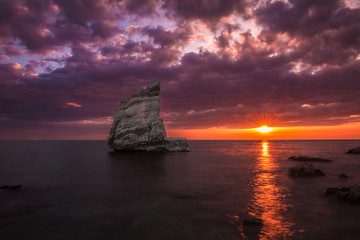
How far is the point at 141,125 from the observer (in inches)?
2124

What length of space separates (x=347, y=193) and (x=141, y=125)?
46.0m

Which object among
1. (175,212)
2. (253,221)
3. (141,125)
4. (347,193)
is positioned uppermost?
(141,125)

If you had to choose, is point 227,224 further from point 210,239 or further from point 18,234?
point 18,234

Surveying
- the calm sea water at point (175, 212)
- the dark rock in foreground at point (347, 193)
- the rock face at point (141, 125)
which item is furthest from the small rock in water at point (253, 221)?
the rock face at point (141, 125)

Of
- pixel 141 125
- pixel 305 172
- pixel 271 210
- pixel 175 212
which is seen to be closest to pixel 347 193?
pixel 271 210

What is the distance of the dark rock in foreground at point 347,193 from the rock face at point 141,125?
140ft

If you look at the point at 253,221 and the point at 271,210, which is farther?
the point at 271,210

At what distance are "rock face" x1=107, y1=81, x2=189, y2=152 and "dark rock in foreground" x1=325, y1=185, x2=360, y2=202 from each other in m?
42.5

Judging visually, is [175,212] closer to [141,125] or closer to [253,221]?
[253,221]

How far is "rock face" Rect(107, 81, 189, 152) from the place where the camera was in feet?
179

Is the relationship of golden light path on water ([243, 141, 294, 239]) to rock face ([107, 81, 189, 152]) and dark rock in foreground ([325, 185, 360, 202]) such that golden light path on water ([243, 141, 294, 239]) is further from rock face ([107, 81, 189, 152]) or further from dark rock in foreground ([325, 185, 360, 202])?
rock face ([107, 81, 189, 152])

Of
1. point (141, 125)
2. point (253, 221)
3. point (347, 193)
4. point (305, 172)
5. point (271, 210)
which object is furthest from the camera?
point (141, 125)

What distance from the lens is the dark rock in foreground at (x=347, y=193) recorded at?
13617mm

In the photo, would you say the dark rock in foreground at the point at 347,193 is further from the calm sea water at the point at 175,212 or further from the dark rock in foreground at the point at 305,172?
the dark rock in foreground at the point at 305,172
